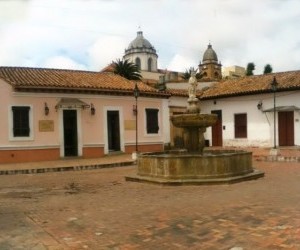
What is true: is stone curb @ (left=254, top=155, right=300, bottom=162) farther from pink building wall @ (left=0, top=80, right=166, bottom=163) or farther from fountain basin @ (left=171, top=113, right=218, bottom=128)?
pink building wall @ (left=0, top=80, right=166, bottom=163)

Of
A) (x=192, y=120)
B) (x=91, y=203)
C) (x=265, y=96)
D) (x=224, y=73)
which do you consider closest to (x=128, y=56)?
(x=224, y=73)

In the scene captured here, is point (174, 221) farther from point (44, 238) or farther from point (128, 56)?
point (128, 56)

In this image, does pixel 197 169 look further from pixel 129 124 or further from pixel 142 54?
pixel 142 54

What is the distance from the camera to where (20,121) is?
63.1 ft

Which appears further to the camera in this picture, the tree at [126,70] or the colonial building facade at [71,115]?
the tree at [126,70]

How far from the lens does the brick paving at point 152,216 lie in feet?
17.6

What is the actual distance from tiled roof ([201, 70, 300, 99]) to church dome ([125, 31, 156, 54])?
28.7 meters

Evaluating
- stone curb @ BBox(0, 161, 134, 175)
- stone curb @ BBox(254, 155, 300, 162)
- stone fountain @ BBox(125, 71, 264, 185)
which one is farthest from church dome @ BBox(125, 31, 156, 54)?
stone fountain @ BBox(125, 71, 264, 185)

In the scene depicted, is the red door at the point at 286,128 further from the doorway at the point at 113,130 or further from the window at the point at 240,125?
the doorway at the point at 113,130

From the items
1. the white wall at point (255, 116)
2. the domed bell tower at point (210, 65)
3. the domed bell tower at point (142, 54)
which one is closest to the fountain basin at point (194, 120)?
the white wall at point (255, 116)

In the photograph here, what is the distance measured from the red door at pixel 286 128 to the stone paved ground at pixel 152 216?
12.7 m

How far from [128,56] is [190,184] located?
158 feet

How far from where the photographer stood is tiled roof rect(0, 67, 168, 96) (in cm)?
1944

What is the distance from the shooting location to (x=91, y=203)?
8.36m
